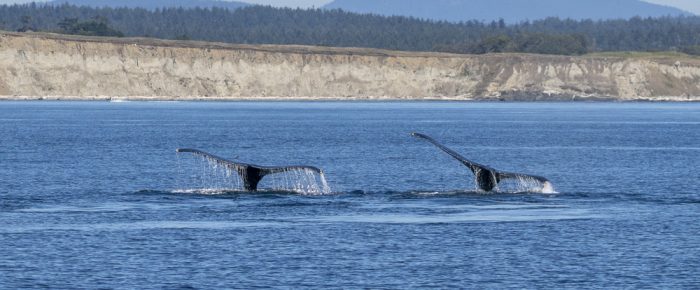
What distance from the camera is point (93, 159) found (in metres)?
87.2

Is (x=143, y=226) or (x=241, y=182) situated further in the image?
(x=241, y=182)

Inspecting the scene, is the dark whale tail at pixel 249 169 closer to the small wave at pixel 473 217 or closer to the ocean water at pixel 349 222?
the ocean water at pixel 349 222

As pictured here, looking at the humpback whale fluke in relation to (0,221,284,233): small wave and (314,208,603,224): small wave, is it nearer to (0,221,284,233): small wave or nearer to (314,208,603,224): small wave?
(314,208,603,224): small wave

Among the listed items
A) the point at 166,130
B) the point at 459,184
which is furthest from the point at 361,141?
the point at 459,184

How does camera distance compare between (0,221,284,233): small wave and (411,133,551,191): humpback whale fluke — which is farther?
(411,133,551,191): humpback whale fluke

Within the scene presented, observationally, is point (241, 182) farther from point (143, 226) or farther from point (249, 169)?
point (143, 226)

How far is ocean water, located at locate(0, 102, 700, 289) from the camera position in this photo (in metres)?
39.2

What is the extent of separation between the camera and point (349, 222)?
5044cm

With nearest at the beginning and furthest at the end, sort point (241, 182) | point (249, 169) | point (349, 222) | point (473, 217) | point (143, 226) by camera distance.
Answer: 1. point (143, 226)
2. point (349, 222)
3. point (473, 217)
4. point (249, 169)
5. point (241, 182)

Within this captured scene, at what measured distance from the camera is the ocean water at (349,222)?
1544 inches

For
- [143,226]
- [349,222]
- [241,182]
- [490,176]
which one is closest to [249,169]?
[241,182]

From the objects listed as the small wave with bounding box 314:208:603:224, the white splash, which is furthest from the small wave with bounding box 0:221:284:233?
the white splash

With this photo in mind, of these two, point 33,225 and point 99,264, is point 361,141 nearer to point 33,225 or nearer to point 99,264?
point 33,225

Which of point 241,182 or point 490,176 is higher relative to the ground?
point 490,176
